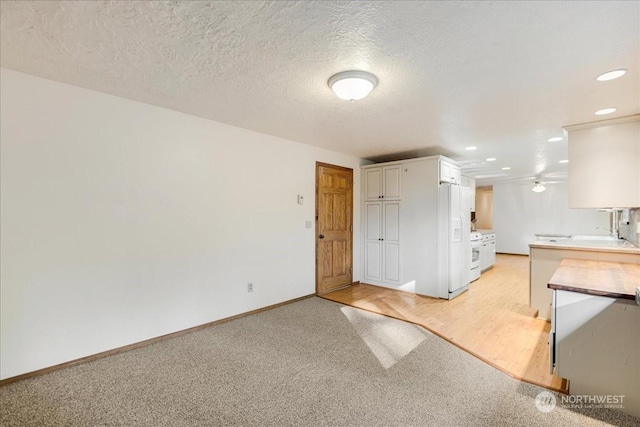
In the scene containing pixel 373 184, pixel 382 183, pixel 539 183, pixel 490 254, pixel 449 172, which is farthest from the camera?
pixel 539 183

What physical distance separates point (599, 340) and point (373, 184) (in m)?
3.75

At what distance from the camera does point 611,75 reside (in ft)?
7.27

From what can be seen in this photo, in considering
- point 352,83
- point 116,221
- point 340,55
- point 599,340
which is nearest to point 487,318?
point 599,340

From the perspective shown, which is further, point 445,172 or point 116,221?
point 445,172

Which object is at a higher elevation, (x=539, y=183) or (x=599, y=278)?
(x=539, y=183)

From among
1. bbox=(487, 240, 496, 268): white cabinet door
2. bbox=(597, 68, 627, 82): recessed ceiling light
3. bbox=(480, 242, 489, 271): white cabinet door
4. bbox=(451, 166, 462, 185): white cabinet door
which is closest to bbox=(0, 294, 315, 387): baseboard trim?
bbox=(451, 166, 462, 185): white cabinet door

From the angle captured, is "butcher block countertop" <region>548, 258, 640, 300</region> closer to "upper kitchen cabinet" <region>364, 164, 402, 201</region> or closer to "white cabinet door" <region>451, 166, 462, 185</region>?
"white cabinet door" <region>451, 166, 462, 185</region>

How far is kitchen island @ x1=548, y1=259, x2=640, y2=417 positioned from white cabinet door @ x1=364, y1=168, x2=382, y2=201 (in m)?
3.28

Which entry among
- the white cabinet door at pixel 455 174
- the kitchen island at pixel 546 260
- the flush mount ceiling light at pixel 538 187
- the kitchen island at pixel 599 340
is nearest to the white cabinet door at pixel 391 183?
the white cabinet door at pixel 455 174

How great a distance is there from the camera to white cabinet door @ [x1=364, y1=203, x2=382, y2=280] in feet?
17.3

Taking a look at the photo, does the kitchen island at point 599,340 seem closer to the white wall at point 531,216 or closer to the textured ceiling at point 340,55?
the textured ceiling at point 340,55

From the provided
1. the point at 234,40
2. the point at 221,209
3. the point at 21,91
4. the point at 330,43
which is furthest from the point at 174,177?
the point at 330,43

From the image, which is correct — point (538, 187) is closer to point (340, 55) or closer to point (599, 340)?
point (599, 340)

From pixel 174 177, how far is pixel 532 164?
21.6 feet
